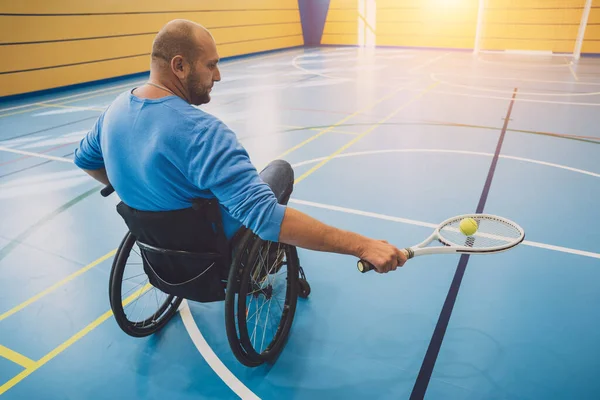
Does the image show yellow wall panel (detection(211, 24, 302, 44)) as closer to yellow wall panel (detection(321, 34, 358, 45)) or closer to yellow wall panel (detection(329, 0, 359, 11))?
yellow wall panel (detection(321, 34, 358, 45))

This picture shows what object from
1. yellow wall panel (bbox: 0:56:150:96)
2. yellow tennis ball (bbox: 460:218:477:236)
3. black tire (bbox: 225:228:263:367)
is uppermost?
black tire (bbox: 225:228:263:367)

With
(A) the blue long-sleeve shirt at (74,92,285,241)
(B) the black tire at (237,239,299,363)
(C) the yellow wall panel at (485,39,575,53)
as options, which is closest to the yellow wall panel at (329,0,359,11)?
(C) the yellow wall panel at (485,39,575,53)

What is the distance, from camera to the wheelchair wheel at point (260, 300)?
1.82m

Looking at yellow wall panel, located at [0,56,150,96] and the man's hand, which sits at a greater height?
the man's hand

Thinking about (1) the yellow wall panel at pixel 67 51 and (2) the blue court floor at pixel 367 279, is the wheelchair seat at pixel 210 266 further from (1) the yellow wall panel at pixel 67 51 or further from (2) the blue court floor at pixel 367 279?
(1) the yellow wall panel at pixel 67 51

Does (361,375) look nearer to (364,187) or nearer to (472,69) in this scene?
(364,187)

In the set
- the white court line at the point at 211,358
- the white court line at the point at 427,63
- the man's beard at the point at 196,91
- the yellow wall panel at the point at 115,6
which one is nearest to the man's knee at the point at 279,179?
the man's beard at the point at 196,91

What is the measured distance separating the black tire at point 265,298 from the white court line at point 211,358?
15 cm

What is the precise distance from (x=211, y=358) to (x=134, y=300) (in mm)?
767

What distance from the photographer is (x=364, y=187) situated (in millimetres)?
4266

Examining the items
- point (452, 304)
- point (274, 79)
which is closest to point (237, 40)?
point (274, 79)

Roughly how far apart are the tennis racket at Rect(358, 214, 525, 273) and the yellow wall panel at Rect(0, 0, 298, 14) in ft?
29.5

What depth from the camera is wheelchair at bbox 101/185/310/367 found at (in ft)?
5.80

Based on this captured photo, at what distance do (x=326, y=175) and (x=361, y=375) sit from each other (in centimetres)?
274
